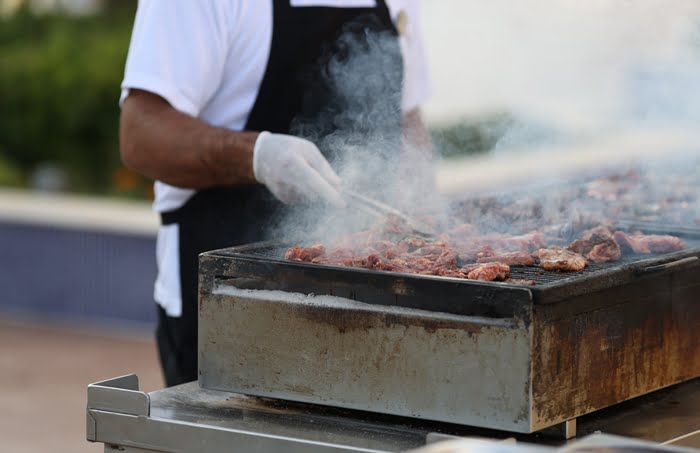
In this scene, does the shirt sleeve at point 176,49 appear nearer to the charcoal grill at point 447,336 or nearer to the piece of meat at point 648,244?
the charcoal grill at point 447,336

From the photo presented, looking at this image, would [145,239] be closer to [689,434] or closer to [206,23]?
[206,23]

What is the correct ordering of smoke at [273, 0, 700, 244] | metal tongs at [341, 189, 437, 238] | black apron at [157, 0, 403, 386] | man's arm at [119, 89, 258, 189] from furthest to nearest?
black apron at [157, 0, 403, 386]
smoke at [273, 0, 700, 244]
man's arm at [119, 89, 258, 189]
metal tongs at [341, 189, 437, 238]

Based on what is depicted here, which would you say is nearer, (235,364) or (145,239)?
(235,364)

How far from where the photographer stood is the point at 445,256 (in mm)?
2221

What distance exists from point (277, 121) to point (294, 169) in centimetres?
49

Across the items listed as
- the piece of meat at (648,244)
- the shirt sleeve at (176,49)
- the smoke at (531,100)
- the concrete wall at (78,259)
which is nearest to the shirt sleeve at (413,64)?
the smoke at (531,100)

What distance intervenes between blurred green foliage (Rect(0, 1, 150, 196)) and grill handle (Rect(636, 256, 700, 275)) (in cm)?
530

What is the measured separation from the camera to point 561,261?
85.4 inches

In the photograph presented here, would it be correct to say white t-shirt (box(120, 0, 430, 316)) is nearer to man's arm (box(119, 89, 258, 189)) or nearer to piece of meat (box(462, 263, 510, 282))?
man's arm (box(119, 89, 258, 189))

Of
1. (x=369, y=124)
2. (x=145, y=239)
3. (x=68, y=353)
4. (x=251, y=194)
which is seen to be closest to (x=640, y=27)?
(x=369, y=124)

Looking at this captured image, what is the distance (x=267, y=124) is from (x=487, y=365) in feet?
3.98

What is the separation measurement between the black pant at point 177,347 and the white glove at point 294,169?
1.78 feet

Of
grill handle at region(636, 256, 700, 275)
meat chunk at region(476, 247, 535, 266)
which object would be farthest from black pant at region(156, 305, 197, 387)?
grill handle at region(636, 256, 700, 275)

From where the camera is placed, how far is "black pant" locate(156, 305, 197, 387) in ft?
9.97
